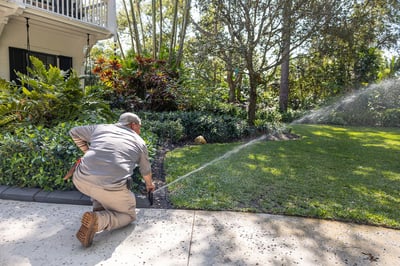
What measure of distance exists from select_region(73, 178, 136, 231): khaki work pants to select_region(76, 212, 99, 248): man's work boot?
0.05 metres

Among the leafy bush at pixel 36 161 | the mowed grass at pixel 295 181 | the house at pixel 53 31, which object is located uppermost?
the house at pixel 53 31

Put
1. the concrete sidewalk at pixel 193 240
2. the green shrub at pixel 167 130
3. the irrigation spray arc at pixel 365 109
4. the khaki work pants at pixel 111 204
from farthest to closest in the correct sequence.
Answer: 1. the irrigation spray arc at pixel 365 109
2. the green shrub at pixel 167 130
3. the khaki work pants at pixel 111 204
4. the concrete sidewalk at pixel 193 240

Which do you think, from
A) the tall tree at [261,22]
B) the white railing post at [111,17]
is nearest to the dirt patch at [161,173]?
the tall tree at [261,22]

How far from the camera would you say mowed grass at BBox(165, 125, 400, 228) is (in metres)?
3.34

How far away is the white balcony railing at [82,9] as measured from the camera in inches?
279

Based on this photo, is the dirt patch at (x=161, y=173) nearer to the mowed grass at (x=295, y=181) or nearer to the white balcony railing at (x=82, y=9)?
the mowed grass at (x=295, y=181)

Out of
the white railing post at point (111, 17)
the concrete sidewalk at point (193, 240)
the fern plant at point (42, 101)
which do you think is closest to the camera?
the concrete sidewalk at point (193, 240)

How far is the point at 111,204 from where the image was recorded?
2611mm

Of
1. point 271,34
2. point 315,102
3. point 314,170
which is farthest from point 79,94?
point 315,102

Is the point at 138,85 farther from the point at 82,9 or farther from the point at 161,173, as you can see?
the point at 161,173

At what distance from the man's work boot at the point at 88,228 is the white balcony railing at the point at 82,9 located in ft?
20.2

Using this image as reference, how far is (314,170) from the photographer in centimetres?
489

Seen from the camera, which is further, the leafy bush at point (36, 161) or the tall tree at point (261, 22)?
the tall tree at point (261, 22)

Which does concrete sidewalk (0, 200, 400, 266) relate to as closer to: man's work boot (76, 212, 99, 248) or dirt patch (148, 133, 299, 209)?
man's work boot (76, 212, 99, 248)
